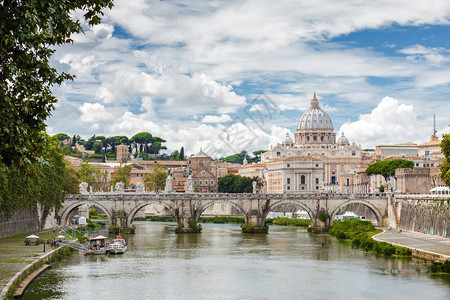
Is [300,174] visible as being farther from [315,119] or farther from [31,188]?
[31,188]

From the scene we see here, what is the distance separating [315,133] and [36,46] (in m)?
141

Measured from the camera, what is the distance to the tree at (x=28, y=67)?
41.1 ft

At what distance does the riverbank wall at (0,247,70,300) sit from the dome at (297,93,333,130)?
119700 millimetres

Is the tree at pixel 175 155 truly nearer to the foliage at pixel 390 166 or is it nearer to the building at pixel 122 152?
the building at pixel 122 152

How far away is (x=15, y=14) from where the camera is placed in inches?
493

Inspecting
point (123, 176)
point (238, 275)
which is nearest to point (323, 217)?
point (238, 275)

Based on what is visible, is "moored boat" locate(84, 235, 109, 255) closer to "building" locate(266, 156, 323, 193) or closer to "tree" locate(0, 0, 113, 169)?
"tree" locate(0, 0, 113, 169)

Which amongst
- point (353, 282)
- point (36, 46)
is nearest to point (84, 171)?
point (353, 282)

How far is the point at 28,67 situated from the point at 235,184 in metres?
98.9

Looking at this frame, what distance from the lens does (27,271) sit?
27234 mm

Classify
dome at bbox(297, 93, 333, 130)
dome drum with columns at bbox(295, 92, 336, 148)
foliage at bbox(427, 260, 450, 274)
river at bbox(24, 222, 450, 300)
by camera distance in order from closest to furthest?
river at bbox(24, 222, 450, 300) → foliage at bbox(427, 260, 450, 274) → dome drum with columns at bbox(295, 92, 336, 148) → dome at bbox(297, 93, 333, 130)

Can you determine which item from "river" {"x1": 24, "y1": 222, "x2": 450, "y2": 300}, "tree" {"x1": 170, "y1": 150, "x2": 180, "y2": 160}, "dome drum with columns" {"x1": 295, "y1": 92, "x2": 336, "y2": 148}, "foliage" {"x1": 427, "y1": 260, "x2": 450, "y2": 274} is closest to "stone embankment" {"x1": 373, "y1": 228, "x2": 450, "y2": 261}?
"river" {"x1": 24, "y1": 222, "x2": 450, "y2": 300}

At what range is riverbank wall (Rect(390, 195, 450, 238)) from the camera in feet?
145

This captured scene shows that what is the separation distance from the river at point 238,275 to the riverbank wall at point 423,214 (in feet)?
20.3
